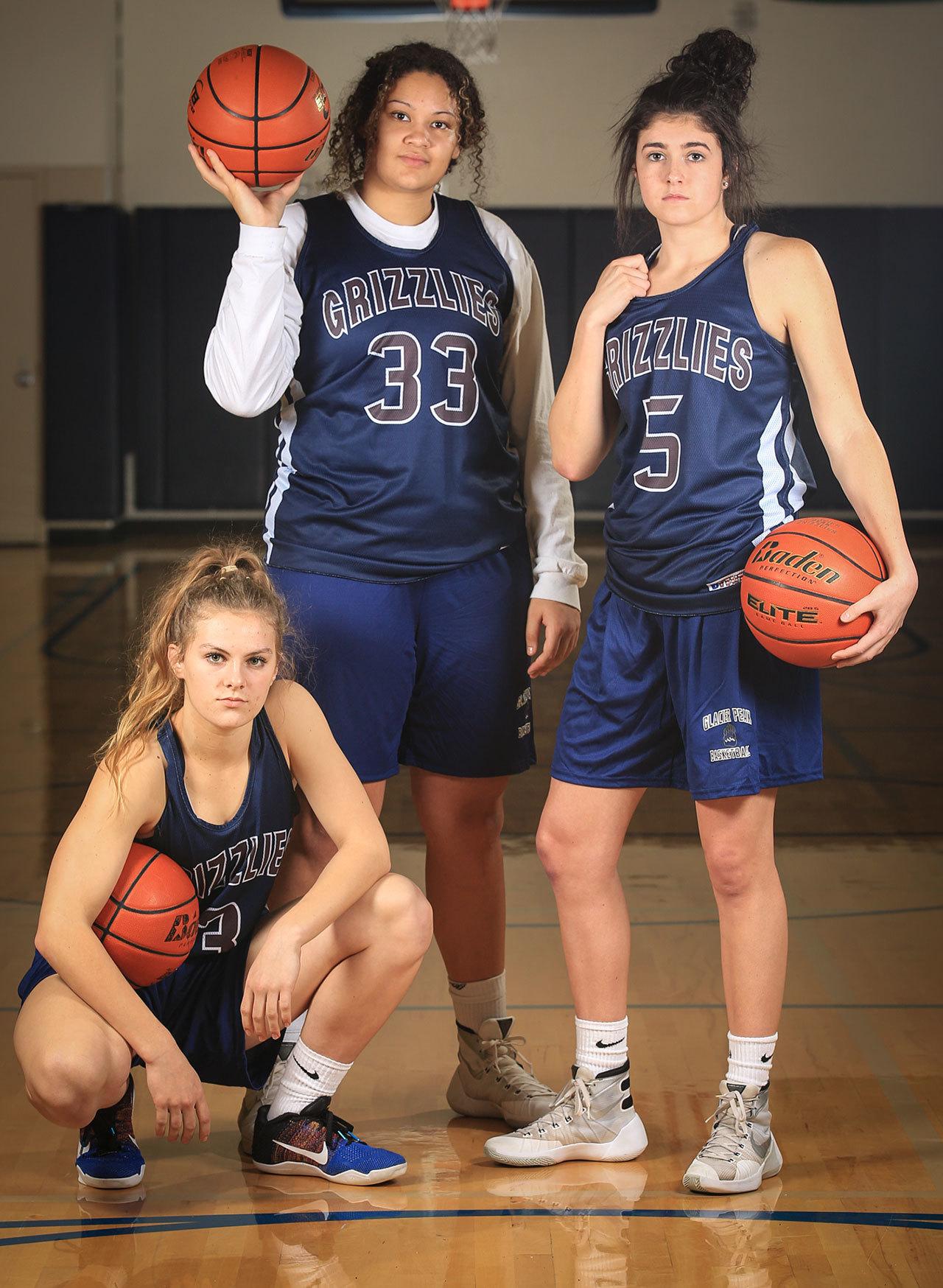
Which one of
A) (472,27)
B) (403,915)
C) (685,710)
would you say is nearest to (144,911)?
(403,915)

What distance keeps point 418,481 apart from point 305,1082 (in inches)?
33.7

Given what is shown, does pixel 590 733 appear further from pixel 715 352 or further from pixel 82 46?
pixel 82 46

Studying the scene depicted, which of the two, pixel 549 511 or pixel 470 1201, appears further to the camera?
pixel 549 511

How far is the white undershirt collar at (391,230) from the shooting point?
2.33m

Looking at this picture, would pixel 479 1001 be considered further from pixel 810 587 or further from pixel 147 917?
pixel 810 587

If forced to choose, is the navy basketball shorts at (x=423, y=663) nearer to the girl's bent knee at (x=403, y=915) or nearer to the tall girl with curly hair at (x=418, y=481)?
the tall girl with curly hair at (x=418, y=481)

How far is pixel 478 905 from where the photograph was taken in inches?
95.5

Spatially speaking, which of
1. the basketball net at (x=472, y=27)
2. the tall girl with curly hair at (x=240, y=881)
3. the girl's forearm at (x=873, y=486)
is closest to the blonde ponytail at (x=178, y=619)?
the tall girl with curly hair at (x=240, y=881)

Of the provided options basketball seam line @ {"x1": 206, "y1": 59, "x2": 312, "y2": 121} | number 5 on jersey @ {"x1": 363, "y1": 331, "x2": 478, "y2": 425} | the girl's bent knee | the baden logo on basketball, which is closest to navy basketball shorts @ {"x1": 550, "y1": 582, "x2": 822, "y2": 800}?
the baden logo on basketball

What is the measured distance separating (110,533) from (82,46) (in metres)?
3.23

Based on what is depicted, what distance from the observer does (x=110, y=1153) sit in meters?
2.09

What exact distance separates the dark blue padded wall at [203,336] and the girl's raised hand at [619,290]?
8.42 metres

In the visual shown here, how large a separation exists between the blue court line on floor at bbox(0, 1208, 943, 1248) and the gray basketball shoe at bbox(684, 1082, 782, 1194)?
0.16 ft

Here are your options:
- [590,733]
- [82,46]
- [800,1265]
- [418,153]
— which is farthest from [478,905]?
[82,46]
